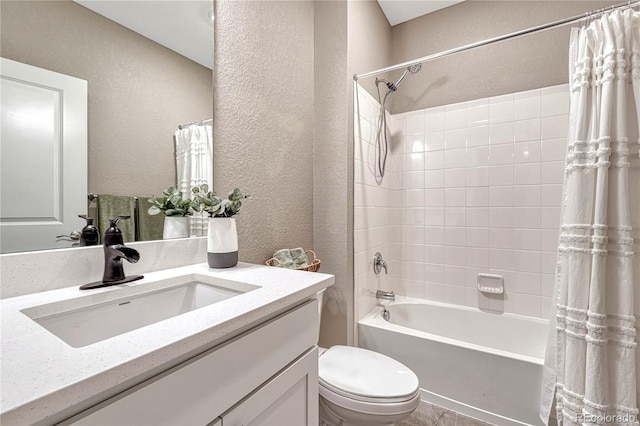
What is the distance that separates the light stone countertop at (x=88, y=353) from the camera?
1.18 ft

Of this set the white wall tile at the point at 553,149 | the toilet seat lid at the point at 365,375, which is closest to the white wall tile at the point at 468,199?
the white wall tile at the point at 553,149

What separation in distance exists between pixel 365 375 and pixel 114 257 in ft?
3.57

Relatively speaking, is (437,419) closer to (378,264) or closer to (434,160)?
(378,264)

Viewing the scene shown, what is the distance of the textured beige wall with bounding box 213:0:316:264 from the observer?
1.28 meters

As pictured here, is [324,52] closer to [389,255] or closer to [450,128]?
[450,128]

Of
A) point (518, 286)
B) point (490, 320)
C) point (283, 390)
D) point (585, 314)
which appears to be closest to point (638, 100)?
point (585, 314)

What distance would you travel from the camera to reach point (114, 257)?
82cm

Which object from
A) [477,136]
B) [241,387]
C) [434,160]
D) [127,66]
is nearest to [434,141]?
[434,160]

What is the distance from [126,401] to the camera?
44cm

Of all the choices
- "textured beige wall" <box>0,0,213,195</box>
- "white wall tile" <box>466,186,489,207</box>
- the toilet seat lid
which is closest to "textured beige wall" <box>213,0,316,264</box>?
"textured beige wall" <box>0,0,213,195</box>

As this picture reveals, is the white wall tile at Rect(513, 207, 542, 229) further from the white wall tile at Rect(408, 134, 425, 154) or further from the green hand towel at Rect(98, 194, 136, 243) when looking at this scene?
the green hand towel at Rect(98, 194, 136, 243)

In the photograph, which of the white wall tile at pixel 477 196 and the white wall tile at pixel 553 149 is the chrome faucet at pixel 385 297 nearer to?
the white wall tile at pixel 477 196

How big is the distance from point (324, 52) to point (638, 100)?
1523 millimetres

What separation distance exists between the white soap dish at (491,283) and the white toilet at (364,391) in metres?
1.03
